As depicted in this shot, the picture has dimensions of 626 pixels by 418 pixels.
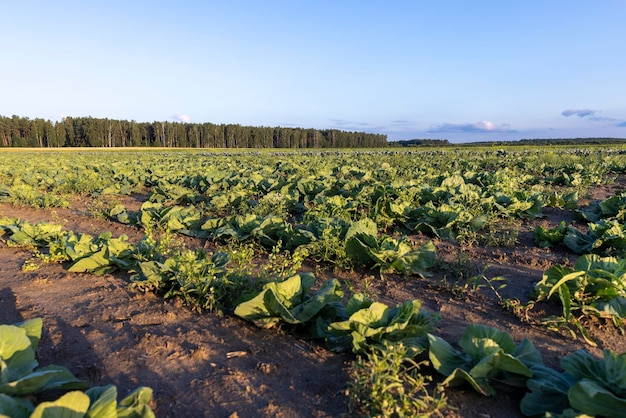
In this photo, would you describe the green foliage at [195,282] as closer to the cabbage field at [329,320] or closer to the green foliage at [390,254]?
the cabbage field at [329,320]

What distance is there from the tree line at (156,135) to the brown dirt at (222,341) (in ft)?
301

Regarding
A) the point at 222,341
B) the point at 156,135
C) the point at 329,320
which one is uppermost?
the point at 156,135

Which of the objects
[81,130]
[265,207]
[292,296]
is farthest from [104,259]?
[81,130]

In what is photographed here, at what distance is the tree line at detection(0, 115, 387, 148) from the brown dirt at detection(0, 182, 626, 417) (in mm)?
91824

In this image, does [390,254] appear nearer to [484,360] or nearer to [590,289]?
[590,289]

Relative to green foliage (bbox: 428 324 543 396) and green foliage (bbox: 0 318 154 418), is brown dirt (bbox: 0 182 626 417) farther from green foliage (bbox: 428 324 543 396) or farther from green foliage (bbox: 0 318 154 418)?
green foliage (bbox: 0 318 154 418)

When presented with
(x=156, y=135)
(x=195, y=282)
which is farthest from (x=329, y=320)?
(x=156, y=135)

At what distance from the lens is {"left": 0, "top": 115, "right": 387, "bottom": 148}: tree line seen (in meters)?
79.2

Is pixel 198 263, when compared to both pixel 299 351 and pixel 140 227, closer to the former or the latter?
pixel 299 351

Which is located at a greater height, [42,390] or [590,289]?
[590,289]

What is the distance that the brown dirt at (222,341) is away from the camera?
2365 mm

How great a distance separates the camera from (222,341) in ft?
9.98

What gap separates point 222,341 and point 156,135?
9630cm

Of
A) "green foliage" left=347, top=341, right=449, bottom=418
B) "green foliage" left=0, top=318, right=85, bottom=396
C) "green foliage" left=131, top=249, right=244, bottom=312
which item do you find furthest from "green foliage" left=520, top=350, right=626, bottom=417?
"green foliage" left=0, top=318, right=85, bottom=396
